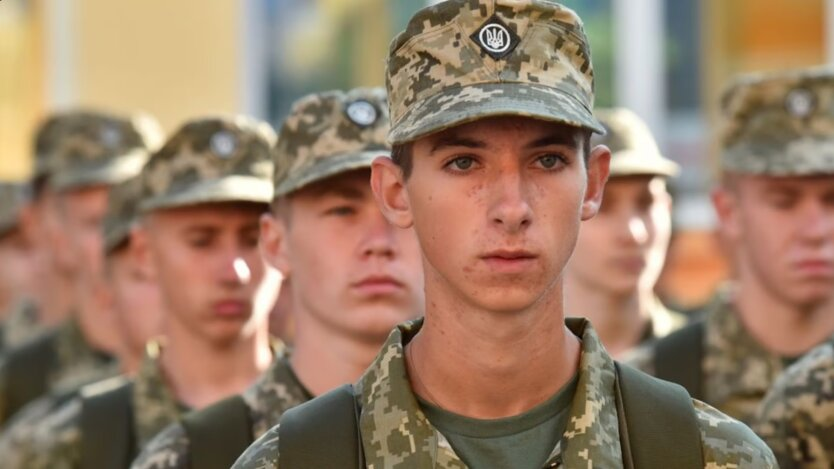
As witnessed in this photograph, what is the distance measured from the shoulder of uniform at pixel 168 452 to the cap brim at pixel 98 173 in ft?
16.8

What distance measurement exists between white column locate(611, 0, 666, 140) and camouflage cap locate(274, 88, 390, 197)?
10406mm

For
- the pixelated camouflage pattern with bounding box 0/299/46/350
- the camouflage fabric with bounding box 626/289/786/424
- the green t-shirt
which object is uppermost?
the green t-shirt

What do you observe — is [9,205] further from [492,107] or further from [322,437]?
[492,107]

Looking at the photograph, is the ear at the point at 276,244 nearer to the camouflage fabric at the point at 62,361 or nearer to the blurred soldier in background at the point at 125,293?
the blurred soldier in background at the point at 125,293

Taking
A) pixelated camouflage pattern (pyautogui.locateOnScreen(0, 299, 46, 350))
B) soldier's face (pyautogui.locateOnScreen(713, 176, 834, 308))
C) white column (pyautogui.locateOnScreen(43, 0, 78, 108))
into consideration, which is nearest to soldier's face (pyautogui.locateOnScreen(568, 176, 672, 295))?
soldier's face (pyautogui.locateOnScreen(713, 176, 834, 308))

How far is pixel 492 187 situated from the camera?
196 inches

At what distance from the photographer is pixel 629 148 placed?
9.91 m

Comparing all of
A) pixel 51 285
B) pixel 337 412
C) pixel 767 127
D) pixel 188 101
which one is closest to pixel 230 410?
pixel 337 412

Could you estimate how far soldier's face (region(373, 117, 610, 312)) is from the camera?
493cm

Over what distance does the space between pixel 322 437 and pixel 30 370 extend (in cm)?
658

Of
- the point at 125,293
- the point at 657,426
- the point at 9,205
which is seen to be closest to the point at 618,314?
the point at 125,293

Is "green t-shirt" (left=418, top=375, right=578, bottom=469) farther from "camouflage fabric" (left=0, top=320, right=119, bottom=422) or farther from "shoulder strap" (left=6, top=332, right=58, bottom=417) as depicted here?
"shoulder strap" (left=6, top=332, right=58, bottom=417)

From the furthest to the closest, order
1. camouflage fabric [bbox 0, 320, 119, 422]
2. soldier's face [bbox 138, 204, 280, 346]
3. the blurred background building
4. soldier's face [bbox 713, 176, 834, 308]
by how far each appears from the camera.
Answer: the blurred background building < camouflage fabric [bbox 0, 320, 119, 422] < soldier's face [bbox 713, 176, 834, 308] < soldier's face [bbox 138, 204, 280, 346]

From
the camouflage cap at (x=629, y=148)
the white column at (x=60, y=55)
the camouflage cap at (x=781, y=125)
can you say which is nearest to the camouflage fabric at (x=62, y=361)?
the camouflage cap at (x=629, y=148)
